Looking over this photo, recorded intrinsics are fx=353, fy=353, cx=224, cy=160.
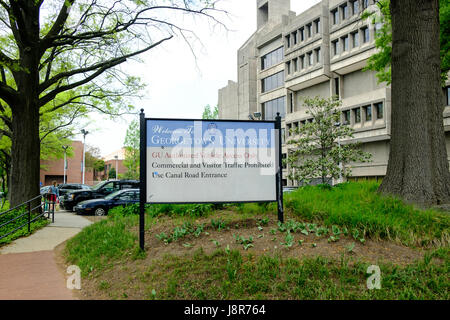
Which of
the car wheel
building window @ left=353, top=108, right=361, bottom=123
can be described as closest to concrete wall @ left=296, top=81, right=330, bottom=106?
building window @ left=353, top=108, right=361, bottom=123

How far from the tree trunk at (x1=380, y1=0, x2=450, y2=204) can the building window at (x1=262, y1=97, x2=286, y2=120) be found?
139 feet

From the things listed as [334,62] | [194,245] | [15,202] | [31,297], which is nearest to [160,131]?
[194,245]

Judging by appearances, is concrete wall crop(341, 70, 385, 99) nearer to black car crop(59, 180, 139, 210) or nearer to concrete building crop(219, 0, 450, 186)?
concrete building crop(219, 0, 450, 186)

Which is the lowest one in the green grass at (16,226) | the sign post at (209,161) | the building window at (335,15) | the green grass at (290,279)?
the green grass at (16,226)

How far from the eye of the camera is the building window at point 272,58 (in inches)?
1993

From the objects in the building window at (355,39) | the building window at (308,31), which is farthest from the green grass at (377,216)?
the building window at (308,31)

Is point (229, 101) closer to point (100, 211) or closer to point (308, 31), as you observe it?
point (308, 31)

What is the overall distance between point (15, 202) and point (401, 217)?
11891 millimetres

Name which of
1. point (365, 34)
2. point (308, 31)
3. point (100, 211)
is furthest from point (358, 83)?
point (100, 211)

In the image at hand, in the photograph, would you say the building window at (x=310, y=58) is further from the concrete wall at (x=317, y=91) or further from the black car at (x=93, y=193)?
the black car at (x=93, y=193)

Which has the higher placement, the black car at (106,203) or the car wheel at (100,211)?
the black car at (106,203)

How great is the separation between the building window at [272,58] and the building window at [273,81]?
191 centimetres
